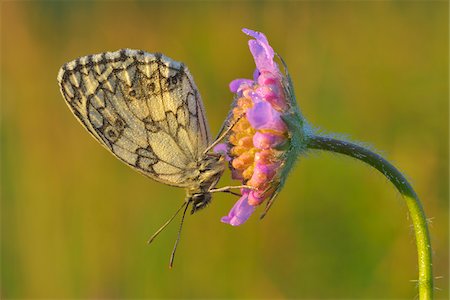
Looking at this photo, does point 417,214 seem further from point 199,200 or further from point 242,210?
point 199,200

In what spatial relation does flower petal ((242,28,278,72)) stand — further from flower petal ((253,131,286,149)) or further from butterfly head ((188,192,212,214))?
butterfly head ((188,192,212,214))

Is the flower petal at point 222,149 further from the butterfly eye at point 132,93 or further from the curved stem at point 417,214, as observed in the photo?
the curved stem at point 417,214

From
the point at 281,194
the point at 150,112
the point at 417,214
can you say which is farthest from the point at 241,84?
the point at 281,194

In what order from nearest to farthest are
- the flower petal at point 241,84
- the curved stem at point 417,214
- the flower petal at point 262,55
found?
the curved stem at point 417,214
the flower petal at point 262,55
the flower petal at point 241,84

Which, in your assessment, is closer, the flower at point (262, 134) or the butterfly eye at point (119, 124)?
the flower at point (262, 134)

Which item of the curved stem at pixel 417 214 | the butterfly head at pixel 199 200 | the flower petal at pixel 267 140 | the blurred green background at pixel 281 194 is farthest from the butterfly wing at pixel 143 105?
the blurred green background at pixel 281 194

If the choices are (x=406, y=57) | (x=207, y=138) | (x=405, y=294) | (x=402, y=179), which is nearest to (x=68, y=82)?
(x=207, y=138)

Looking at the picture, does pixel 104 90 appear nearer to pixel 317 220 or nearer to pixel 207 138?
pixel 207 138
